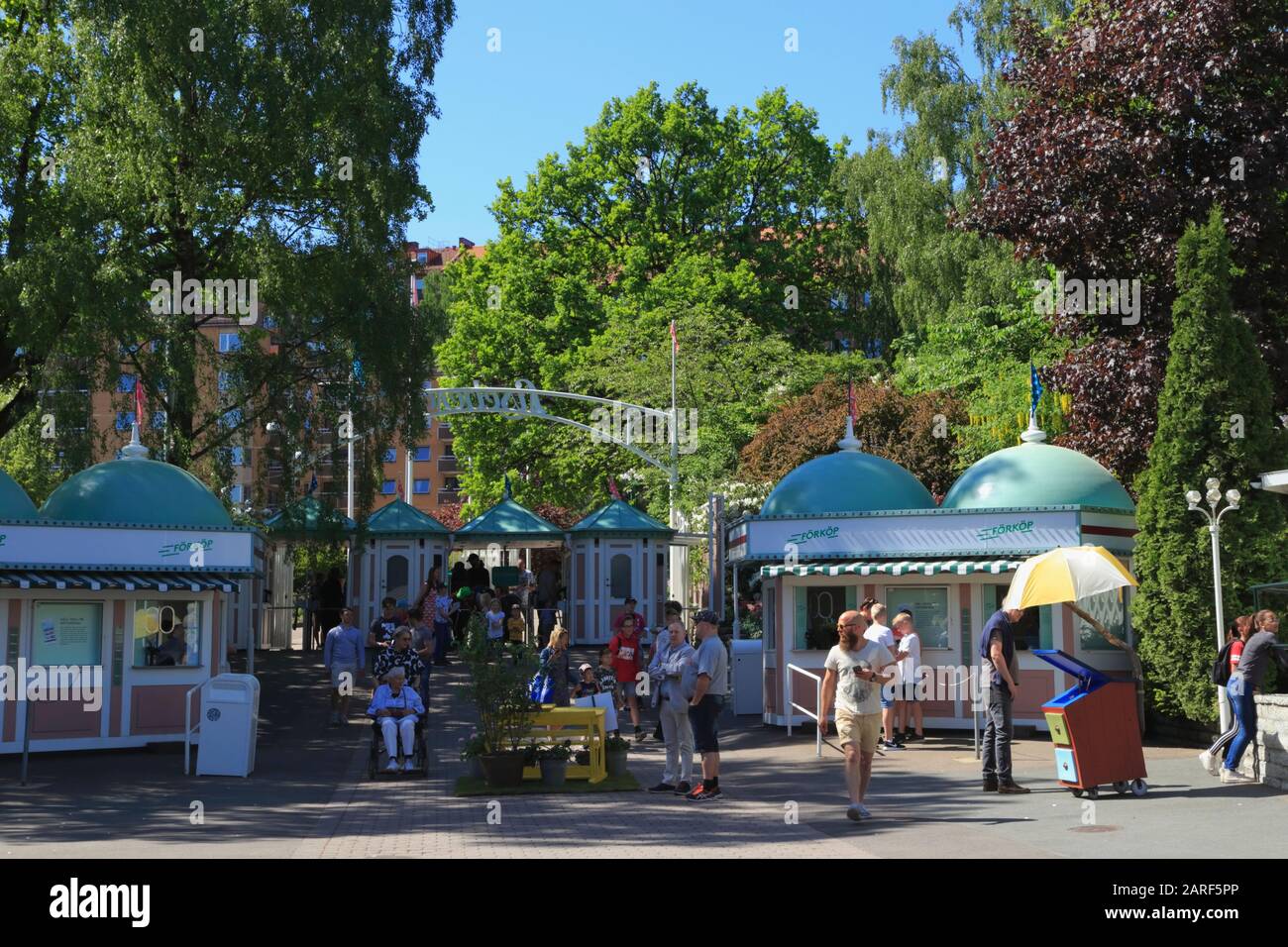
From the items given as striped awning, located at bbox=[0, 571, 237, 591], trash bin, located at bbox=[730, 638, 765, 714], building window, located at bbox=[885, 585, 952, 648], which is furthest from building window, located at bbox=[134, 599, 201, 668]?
Result: building window, located at bbox=[885, 585, 952, 648]

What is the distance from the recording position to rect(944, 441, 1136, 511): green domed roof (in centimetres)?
2094

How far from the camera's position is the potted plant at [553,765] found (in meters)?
15.2

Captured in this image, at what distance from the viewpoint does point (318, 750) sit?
778 inches

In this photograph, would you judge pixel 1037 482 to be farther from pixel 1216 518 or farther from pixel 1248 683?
pixel 1248 683

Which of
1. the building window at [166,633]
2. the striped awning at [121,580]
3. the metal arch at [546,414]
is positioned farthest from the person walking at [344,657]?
the metal arch at [546,414]

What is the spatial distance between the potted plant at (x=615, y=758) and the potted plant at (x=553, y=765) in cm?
78

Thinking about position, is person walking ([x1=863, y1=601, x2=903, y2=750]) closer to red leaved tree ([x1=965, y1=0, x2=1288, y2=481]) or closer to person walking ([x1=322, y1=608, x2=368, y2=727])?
red leaved tree ([x1=965, y1=0, x2=1288, y2=481])

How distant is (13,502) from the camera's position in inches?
808

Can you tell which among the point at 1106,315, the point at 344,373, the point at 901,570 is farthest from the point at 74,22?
the point at 1106,315

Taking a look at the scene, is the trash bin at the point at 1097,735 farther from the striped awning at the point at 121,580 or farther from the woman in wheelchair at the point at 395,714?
the striped awning at the point at 121,580

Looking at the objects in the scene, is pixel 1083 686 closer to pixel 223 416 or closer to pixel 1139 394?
pixel 1139 394

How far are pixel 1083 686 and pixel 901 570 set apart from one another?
6355mm

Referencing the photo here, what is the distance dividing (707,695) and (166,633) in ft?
31.9

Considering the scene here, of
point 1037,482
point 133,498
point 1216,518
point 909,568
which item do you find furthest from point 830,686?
point 133,498
